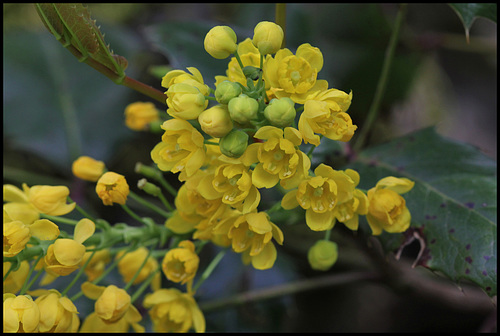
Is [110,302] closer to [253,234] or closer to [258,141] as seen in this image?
[253,234]

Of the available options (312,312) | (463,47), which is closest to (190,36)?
(312,312)

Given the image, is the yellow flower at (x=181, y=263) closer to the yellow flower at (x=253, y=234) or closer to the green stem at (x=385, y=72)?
the yellow flower at (x=253, y=234)

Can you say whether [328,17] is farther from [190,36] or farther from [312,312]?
[312,312]

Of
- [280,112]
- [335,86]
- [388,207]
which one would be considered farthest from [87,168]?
[335,86]

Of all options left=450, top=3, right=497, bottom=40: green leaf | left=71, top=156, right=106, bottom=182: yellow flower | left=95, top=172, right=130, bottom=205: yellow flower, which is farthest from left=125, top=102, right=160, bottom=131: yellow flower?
left=450, top=3, right=497, bottom=40: green leaf

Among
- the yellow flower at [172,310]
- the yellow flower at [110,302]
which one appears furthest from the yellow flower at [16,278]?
the yellow flower at [172,310]
